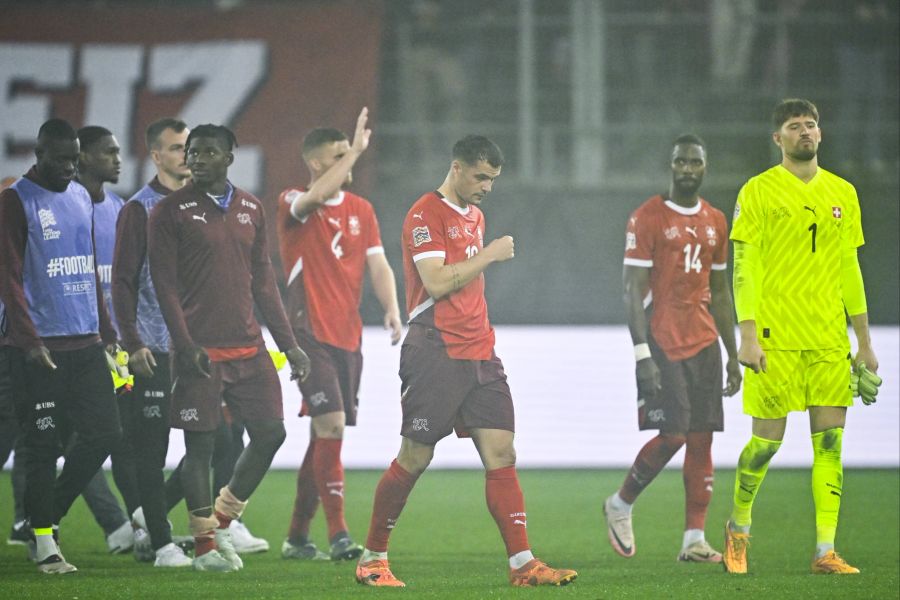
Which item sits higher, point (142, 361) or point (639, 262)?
point (639, 262)

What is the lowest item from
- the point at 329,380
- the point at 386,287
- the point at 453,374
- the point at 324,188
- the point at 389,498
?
the point at 389,498

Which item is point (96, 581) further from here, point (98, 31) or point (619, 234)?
point (98, 31)

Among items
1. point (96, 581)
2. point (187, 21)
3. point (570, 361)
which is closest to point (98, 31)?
point (187, 21)

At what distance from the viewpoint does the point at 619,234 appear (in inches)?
567

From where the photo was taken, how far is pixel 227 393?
290 inches

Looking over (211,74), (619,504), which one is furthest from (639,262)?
(211,74)

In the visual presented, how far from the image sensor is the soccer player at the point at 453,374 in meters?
6.58

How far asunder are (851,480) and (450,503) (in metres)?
3.28

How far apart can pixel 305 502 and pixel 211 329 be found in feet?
4.70

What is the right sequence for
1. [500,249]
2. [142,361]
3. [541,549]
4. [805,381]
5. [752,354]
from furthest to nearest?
1. [541,549]
2. [142,361]
3. [805,381]
4. [752,354]
5. [500,249]

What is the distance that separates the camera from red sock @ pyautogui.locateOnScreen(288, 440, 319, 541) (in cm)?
825

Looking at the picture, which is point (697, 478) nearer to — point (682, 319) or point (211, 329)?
point (682, 319)

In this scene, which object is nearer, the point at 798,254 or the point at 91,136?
the point at 798,254

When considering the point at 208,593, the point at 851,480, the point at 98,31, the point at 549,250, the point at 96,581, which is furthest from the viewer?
the point at 98,31
